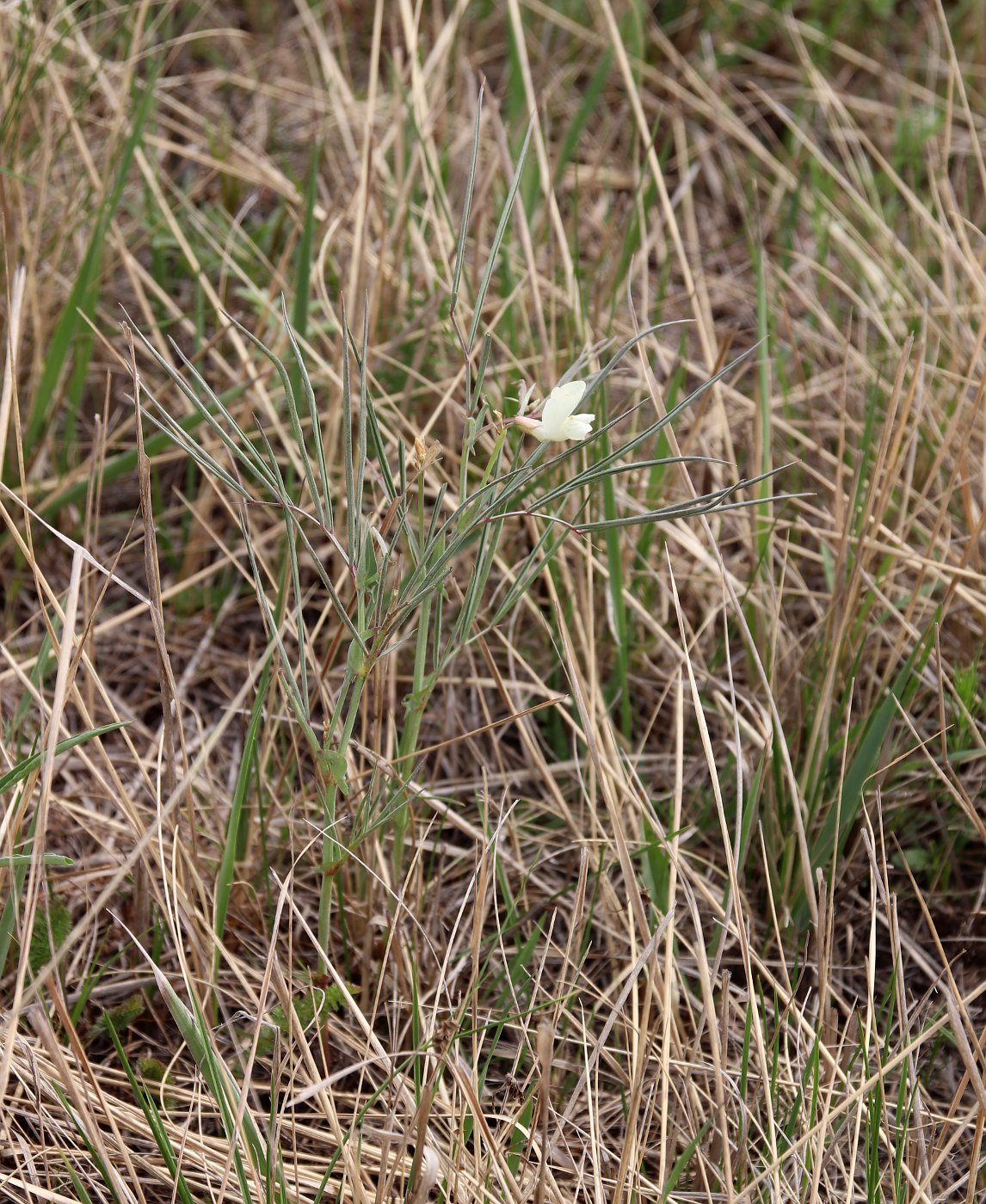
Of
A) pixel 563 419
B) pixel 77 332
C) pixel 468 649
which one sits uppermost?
pixel 563 419

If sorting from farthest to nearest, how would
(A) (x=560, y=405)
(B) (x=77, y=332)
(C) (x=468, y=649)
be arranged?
(B) (x=77, y=332) < (C) (x=468, y=649) < (A) (x=560, y=405)

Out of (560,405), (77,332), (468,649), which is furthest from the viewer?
(77,332)

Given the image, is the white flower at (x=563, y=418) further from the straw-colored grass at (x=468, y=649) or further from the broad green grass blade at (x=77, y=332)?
the broad green grass blade at (x=77, y=332)

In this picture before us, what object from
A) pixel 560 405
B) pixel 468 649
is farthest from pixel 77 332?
pixel 560 405

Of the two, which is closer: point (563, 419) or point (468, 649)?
point (563, 419)

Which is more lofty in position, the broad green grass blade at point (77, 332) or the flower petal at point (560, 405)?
the flower petal at point (560, 405)

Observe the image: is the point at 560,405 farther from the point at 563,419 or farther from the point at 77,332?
the point at 77,332

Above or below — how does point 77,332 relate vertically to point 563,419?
below

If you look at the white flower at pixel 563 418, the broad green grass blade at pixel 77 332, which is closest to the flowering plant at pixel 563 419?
the white flower at pixel 563 418
